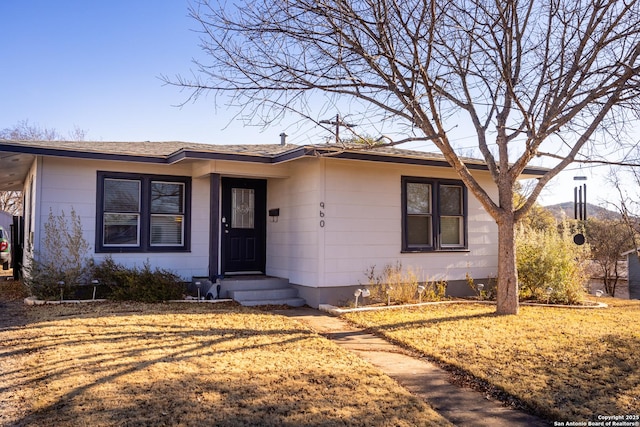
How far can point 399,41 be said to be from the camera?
315 inches

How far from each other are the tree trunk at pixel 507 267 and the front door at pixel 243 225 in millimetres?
5154

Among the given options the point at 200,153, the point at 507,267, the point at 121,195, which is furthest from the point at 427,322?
the point at 121,195

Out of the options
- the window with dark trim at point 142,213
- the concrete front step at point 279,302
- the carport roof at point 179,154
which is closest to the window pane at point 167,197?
the window with dark trim at point 142,213

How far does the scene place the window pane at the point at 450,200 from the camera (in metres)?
11.1

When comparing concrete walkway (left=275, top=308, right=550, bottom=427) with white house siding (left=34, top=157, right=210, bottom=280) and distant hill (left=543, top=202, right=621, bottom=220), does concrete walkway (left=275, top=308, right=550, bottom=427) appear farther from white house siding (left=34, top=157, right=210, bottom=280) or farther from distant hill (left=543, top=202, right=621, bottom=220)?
distant hill (left=543, top=202, right=621, bottom=220)

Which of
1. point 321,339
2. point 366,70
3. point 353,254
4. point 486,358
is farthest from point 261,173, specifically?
point 486,358

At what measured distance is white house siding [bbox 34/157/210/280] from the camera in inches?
371

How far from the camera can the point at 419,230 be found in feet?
35.4

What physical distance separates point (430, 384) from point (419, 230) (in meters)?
6.16

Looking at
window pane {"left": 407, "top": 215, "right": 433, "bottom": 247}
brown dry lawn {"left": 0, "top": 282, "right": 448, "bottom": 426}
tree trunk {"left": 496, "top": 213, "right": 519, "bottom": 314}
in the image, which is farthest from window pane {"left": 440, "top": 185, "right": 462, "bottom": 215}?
brown dry lawn {"left": 0, "top": 282, "right": 448, "bottom": 426}

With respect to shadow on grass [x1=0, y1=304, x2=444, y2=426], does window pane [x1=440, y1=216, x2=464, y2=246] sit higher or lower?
higher

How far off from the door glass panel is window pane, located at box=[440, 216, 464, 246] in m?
4.19

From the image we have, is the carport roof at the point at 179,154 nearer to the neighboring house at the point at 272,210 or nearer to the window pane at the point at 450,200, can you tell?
the neighboring house at the point at 272,210

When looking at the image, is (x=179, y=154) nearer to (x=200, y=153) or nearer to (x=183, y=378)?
(x=200, y=153)
